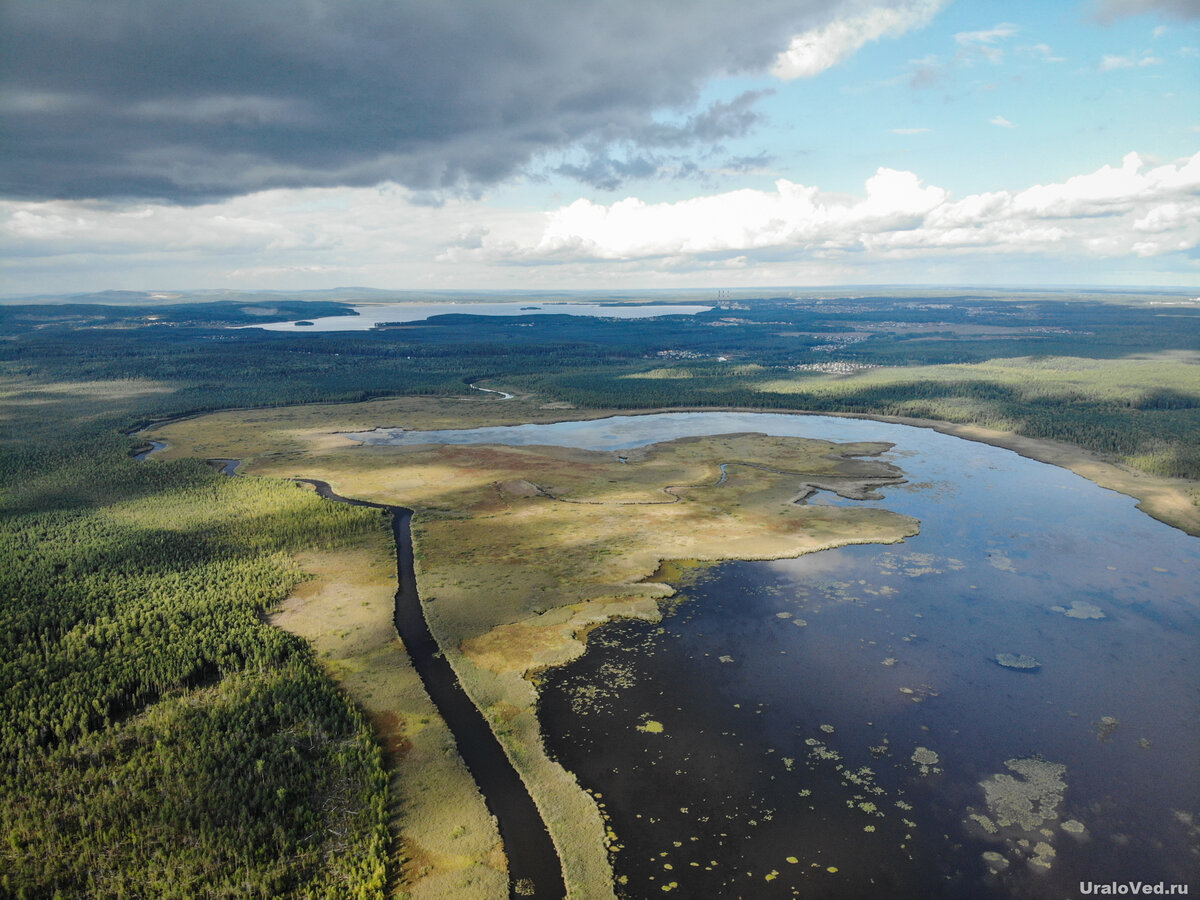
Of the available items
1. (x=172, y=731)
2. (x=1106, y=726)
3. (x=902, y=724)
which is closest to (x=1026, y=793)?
(x=902, y=724)

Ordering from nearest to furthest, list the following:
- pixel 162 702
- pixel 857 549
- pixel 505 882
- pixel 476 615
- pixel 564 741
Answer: pixel 505 882 < pixel 564 741 < pixel 162 702 < pixel 476 615 < pixel 857 549

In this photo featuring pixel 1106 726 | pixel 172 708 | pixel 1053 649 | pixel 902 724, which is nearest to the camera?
pixel 1106 726

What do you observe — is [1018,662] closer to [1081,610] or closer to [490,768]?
[1081,610]

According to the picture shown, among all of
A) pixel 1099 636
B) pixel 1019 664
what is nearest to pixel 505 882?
pixel 1019 664

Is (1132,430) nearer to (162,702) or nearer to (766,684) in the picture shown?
(766,684)

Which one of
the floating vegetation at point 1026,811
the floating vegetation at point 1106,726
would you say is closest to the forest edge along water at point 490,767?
the floating vegetation at point 1026,811

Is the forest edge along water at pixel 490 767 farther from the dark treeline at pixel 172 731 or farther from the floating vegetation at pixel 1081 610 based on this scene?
the floating vegetation at pixel 1081 610

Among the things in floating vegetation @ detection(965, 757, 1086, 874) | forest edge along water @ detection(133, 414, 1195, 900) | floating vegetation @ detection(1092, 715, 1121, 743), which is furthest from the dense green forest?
floating vegetation @ detection(1092, 715, 1121, 743)
